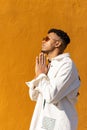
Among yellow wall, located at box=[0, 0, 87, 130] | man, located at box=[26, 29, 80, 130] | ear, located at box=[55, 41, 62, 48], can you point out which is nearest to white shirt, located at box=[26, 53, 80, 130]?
man, located at box=[26, 29, 80, 130]

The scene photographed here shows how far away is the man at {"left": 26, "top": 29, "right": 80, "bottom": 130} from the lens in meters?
3.91

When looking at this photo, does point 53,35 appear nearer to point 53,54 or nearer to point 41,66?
point 53,54

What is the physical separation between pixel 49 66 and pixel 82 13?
213cm

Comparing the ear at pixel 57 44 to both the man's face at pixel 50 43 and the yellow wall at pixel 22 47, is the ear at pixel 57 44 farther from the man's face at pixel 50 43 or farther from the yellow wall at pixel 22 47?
the yellow wall at pixel 22 47

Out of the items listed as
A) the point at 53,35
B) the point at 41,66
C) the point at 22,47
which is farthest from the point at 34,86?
the point at 22,47

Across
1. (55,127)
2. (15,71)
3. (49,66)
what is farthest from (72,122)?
(15,71)

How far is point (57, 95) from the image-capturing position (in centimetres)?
389

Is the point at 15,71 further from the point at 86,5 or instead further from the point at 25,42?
the point at 86,5

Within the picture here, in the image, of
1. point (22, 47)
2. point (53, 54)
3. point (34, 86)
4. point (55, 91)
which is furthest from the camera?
point (22, 47)

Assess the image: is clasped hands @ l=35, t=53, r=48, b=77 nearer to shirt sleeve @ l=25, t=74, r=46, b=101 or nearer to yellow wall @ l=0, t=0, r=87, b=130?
shirt sleeve @ l=25, t=74, r=46, b=101

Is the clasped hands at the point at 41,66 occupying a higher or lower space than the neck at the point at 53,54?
lower

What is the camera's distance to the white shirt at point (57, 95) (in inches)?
154

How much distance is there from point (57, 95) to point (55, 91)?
4 centimetres

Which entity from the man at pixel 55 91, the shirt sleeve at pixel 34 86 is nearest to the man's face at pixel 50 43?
the man at pixel 55 91
